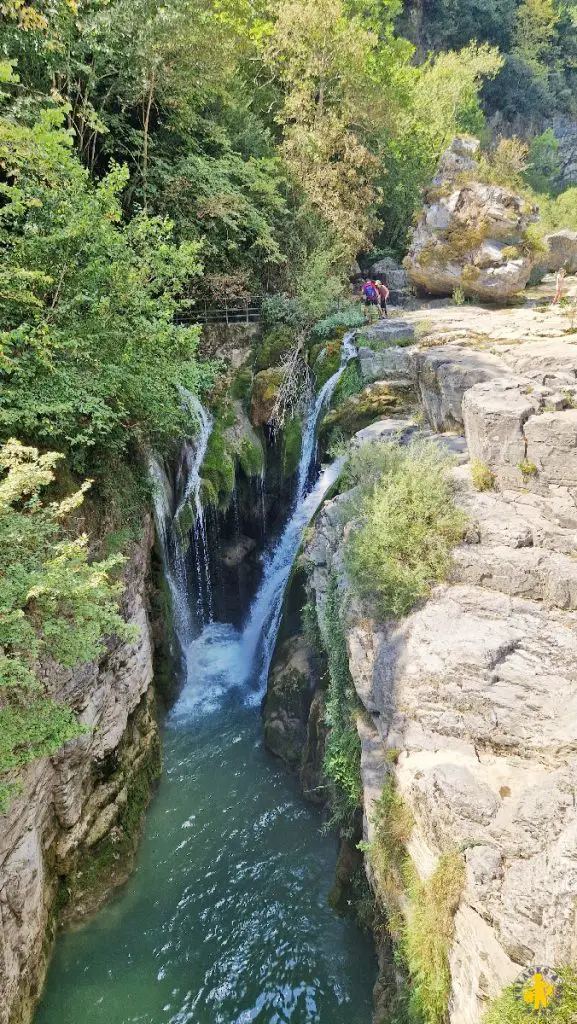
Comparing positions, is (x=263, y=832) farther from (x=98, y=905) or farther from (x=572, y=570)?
(x=572, y=570)

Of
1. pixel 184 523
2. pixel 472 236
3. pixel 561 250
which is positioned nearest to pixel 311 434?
pixel 184 523

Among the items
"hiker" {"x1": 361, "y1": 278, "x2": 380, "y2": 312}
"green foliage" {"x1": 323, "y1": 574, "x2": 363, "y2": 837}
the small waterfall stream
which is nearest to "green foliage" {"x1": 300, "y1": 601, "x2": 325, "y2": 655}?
"green foliage" {"x1": 323, "y1": 574, "x2": 363, "y2": 837}

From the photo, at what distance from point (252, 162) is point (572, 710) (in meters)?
16.5

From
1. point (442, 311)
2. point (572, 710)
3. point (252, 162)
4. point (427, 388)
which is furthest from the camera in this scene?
point (442, 311)

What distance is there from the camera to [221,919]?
7453mm

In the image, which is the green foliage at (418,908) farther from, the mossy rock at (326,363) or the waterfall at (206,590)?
the mossy rock at (326,363)

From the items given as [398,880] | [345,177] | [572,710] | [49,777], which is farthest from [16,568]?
[345,177]

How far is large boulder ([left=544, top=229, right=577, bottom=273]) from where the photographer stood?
21.8 metres

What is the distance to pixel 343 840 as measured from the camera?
7629 millimetres

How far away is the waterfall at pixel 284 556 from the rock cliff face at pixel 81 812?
301 cm

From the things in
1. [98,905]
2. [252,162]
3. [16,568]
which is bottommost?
[98,905]

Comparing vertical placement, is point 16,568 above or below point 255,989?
above

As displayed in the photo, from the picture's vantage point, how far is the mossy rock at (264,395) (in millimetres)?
14320

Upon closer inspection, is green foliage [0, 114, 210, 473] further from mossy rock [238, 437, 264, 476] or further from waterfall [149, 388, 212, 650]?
mossy rock [238, 437, 264, 476]
